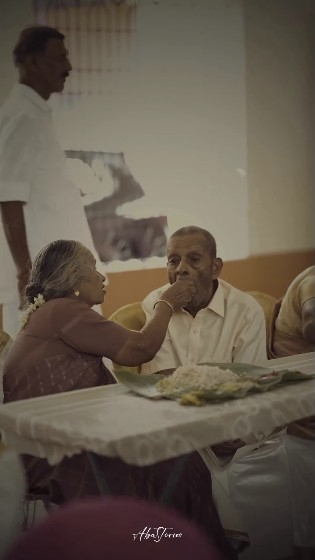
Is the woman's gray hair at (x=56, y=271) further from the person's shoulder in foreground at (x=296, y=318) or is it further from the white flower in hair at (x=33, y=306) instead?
the person's shoulder in foreground at (x=296, y=318)

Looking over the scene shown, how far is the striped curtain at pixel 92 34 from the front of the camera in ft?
6.69

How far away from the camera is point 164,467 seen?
199 cm

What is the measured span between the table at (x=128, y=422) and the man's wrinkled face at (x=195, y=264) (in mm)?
338

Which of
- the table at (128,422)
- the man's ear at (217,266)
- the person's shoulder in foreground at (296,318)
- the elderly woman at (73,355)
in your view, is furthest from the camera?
the person's shoulder in foreground at (296,318)

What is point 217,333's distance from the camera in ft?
7.24

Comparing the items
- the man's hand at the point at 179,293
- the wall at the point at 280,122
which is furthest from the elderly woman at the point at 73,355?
the wall at the point at 280,122

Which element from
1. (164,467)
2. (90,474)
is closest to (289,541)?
(164,467)

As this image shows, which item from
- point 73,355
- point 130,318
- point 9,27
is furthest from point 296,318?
point 9,27

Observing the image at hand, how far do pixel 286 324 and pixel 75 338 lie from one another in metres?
0.66

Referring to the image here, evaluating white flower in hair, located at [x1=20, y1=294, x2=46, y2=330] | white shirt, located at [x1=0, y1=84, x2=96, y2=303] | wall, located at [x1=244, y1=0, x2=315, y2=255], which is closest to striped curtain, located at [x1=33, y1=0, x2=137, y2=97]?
white shirt, located at [x1=0, y1=84, x2=96, y2=303]

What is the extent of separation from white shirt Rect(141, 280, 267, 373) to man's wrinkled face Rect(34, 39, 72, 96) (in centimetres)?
62

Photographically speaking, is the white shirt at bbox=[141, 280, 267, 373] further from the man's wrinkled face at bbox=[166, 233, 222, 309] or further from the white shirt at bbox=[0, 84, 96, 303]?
the white shirt at bbox=[0, 84, 96, 303]

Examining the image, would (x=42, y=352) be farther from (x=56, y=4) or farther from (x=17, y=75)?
(x=56, y=4)

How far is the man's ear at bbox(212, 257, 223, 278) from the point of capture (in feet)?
7.16
